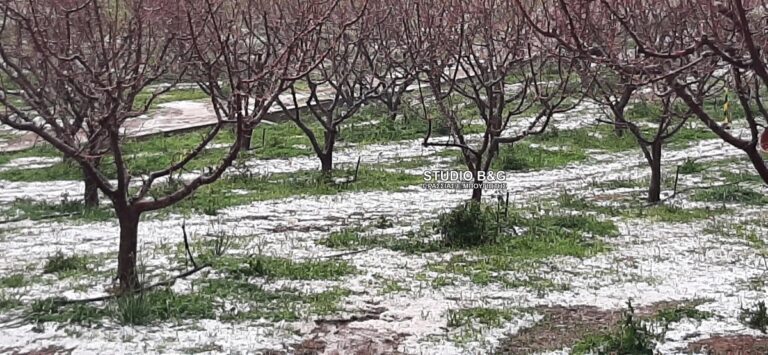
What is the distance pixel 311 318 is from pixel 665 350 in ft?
7.33

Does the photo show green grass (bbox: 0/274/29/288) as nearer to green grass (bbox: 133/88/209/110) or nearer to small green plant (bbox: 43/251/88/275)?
small green plant (bbox: 43/251/88/275)

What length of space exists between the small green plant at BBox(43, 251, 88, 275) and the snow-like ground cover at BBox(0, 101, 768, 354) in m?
0.12

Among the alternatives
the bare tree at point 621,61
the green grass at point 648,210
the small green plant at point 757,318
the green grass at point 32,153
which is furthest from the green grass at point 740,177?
the green grass at point 32,153

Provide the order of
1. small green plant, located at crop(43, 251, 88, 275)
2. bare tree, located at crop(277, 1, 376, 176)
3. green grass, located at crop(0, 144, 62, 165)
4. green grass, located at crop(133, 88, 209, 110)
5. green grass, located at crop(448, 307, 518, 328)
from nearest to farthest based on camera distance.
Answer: green grass, located at crop(448, 307, 518, 328) → small green plant, located at crop(43, 251, 88, 275) → bare tree, located at crop(277, 1, 376, 176) → green grass, located at crop(0, 144, 62, 165) → green grass, located at crop(133, 88, 209, 110)

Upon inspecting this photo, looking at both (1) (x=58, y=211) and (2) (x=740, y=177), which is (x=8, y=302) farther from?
(2) (x=740, y=177)

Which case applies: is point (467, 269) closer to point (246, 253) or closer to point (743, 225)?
point (246, 253)

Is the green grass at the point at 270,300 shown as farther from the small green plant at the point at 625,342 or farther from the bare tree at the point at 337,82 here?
the bare tree at the point at 337,82

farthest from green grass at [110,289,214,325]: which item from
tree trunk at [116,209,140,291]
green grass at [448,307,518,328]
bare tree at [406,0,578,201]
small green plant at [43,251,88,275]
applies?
bare tree at [406,0,578,201]

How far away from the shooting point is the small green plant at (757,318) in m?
5.16

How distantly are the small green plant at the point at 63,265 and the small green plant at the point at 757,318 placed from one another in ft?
16.1

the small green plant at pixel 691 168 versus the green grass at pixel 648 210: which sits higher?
the small green plant at pixel 691 168

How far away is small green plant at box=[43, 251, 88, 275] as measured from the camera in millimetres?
6590

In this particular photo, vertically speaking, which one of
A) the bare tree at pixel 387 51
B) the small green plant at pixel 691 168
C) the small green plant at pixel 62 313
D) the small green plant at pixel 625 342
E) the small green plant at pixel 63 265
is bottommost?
the small green plant at pixel 625 342

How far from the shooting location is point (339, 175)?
11586mm
